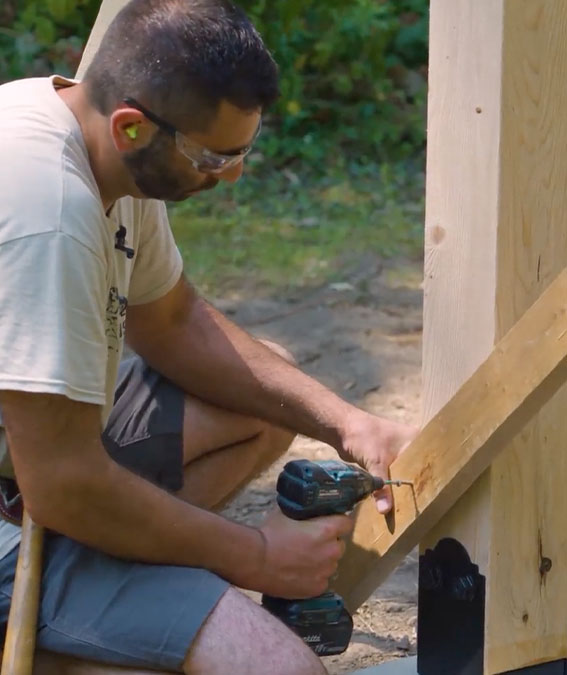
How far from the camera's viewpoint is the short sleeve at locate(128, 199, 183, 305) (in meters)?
2.95

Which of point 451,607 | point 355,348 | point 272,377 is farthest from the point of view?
point 355,348

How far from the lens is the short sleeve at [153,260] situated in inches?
116

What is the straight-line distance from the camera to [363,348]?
203 inches

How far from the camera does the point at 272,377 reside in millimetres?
3154

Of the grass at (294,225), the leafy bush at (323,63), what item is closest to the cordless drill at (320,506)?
the grass at (294,225)

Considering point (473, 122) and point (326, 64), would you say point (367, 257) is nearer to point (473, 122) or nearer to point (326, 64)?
point (326, 64)

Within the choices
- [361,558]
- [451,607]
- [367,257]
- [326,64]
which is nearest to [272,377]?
[361,558]

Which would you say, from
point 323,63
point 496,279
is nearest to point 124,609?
point 496,279

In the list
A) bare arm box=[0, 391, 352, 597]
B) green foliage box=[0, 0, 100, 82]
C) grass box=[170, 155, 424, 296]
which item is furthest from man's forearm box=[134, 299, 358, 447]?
green foliage box=[0, 0, 100, 82]

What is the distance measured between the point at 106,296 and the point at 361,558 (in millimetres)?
860

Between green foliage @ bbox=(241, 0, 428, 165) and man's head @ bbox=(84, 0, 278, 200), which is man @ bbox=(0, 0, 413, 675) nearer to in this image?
man's head @ bbox=(84, 0, 278, 200)

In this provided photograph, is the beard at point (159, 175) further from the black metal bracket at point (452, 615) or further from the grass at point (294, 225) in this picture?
the grass at point (294, 225)

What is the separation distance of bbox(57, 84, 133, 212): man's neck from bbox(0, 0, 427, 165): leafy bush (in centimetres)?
527

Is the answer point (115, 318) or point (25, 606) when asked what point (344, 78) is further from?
point (25, 606)
